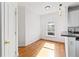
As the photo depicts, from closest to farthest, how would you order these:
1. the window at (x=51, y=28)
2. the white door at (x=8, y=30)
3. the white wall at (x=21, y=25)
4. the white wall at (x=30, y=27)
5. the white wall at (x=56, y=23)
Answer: the white door at (x=8, y=30), the white wall at (x=21, y=25), the white wall at (x=30, y=27), the white wall at (x=56, y=23), the window at (x=51, y=28)

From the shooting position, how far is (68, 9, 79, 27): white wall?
5.24 metres

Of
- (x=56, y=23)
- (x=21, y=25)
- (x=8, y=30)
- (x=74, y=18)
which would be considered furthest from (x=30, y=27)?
(x=8, y=30)

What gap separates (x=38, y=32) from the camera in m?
9.87

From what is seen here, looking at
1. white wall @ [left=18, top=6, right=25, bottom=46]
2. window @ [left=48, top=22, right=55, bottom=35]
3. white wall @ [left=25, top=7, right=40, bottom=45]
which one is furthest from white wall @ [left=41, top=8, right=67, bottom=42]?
white wall @ [left=18, top=6, right=25, bottom=46]

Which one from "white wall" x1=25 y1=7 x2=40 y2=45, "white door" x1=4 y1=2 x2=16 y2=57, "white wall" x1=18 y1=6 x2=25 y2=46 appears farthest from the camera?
"white wall" x1=25 y1=7 x2=40 y2=45

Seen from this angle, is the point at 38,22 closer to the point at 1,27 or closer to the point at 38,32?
the point at 38,32

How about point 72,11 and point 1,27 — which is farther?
point 72,11

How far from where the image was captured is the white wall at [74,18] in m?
5.24

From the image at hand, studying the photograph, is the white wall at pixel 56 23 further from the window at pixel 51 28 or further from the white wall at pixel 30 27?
the white wall at pixel 30 27

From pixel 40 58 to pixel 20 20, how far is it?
330cm

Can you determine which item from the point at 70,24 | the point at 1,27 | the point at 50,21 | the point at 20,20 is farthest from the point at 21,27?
the point at 1,27

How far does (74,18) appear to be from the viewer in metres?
5.31

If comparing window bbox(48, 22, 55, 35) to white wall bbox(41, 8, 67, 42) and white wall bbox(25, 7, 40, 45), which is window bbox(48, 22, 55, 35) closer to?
white wall bbox(41, 8, 67, 42)

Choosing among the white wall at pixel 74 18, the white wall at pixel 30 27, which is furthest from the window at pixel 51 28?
the white wall at pixel 74 18
